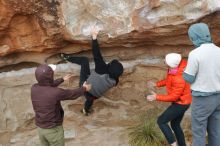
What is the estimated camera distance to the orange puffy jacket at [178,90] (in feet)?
16.4

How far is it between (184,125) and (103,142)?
1.14 metres

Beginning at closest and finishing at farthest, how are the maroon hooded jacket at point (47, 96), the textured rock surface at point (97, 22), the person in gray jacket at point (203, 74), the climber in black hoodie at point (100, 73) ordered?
1. the person in gray jacket at point (203, 74)
2. the maroon hooded jacket at point (47, 96)
3. the textured rock surface at point (97, 22)
4. the climber in black hoodie at point (100, 73)

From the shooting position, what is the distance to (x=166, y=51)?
20.3 feet

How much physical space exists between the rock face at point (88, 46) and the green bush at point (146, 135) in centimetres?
16

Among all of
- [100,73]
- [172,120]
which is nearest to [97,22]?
[100,73]

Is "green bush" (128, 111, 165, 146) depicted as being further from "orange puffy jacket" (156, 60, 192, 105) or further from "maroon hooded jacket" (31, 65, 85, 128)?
"maroon hooded jacket" (31, 65, 85, 128)

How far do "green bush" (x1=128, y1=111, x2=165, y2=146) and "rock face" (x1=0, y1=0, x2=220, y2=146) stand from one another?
0.52 ft

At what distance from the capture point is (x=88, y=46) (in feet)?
19.7

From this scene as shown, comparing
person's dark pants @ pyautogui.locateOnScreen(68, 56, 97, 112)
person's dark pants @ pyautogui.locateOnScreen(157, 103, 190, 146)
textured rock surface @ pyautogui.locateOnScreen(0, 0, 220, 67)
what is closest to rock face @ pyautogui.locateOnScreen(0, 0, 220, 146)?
textured rock surface @ pyautogui.locateOnScreen(0, 0, 220, 67)

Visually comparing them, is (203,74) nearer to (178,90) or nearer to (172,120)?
(178,90)

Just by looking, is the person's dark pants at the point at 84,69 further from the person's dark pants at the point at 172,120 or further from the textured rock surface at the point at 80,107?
the person's dark pants at the point at 172,120

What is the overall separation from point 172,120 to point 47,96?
151 centimetres

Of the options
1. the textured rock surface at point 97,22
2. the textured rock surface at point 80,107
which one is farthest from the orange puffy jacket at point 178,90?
the textured rock surface at point 80,107

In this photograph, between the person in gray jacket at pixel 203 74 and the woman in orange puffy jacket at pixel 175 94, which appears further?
the woman in orange puffy jacket at pixel 175 94
